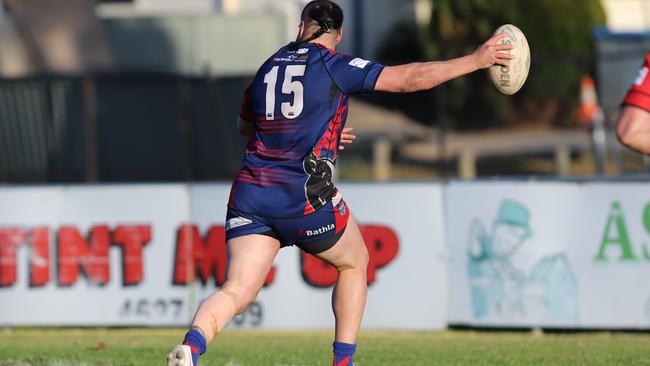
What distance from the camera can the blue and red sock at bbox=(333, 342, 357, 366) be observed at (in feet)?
23.8

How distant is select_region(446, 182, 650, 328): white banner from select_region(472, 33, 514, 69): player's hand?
5.61 metres

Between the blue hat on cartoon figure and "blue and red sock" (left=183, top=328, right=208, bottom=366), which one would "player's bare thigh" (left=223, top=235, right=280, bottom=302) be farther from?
the blue hat on cartoon figure

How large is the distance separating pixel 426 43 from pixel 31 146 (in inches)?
643

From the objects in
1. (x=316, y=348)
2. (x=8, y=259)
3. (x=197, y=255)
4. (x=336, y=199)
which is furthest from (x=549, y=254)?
(x=336, y=199)

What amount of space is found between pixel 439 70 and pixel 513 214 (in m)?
5.72

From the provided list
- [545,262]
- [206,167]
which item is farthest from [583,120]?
[545,262]

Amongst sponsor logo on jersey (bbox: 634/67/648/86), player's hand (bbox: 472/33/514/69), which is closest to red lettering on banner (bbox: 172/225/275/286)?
player's hand (bbox: 472/33/514/69)

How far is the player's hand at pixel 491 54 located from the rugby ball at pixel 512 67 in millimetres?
30

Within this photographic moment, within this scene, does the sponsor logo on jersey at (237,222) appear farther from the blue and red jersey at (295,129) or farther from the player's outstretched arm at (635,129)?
the player's outstretched arm at (635,129)

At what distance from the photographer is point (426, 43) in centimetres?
3362

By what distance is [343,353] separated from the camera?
7266 mm

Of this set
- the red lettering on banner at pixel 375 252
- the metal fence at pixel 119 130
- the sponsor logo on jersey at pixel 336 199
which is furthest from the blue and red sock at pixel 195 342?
the metal fence at pixel 119 130

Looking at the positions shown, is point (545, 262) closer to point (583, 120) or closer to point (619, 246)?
point (619, 246)

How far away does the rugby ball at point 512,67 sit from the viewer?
665 centimetres
